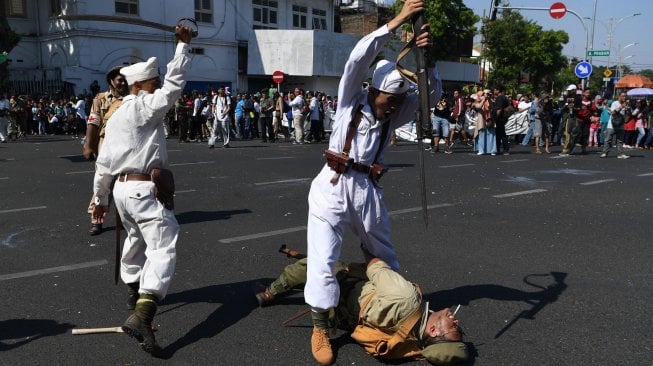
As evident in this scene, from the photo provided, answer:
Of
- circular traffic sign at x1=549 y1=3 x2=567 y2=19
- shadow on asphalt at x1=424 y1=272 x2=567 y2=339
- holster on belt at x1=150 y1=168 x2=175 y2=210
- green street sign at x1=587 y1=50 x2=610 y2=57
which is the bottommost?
shadow on asphalt at x1=424 y1=272 x2=567 y2=339

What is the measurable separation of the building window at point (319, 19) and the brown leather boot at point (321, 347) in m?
37.0

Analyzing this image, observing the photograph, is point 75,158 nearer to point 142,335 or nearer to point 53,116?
point 53,116

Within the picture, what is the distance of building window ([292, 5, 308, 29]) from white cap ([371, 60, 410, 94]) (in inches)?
1384

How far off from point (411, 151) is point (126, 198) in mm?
14304

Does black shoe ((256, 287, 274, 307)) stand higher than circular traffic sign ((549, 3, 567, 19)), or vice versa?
circular traffic sign ((549, 3, 567, 19))

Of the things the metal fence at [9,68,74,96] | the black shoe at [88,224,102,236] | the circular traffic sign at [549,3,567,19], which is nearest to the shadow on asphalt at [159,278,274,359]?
the black shoe at [88,224,102,236]

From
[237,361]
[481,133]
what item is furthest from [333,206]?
[481,133]

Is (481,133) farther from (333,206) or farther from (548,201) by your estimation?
(333,206)

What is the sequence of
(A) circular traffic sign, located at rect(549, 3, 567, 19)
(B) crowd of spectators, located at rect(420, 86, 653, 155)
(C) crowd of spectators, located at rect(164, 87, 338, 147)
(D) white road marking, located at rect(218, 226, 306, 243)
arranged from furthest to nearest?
(A) circular traffic sign, located at rect(549, 3, 567, 19)
(C) crowd of spectators, located at rect(164, 87, 338, 147)
(B) crowd of spectators, located at rect(420, 86, 653, 155)
(D) white road marking, located at rect(218, 226, 306, 243)

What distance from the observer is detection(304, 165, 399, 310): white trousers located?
3678 millimetres

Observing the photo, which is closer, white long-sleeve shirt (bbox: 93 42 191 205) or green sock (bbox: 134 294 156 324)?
green sock (bbox: 134 294 156 324)

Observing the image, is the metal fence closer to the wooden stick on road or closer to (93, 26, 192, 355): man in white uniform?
(93, 26, 192, 355): man in white uniform

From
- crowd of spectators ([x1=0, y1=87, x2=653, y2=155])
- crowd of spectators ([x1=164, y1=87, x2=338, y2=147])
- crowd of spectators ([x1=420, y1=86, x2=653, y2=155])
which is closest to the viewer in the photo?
crowd of spectators ([x1=420, y1=86, x2=653, y2=155])

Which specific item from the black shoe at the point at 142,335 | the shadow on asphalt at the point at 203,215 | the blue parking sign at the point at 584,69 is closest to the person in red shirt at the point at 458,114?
the blue parking sign at the point at 584,69
